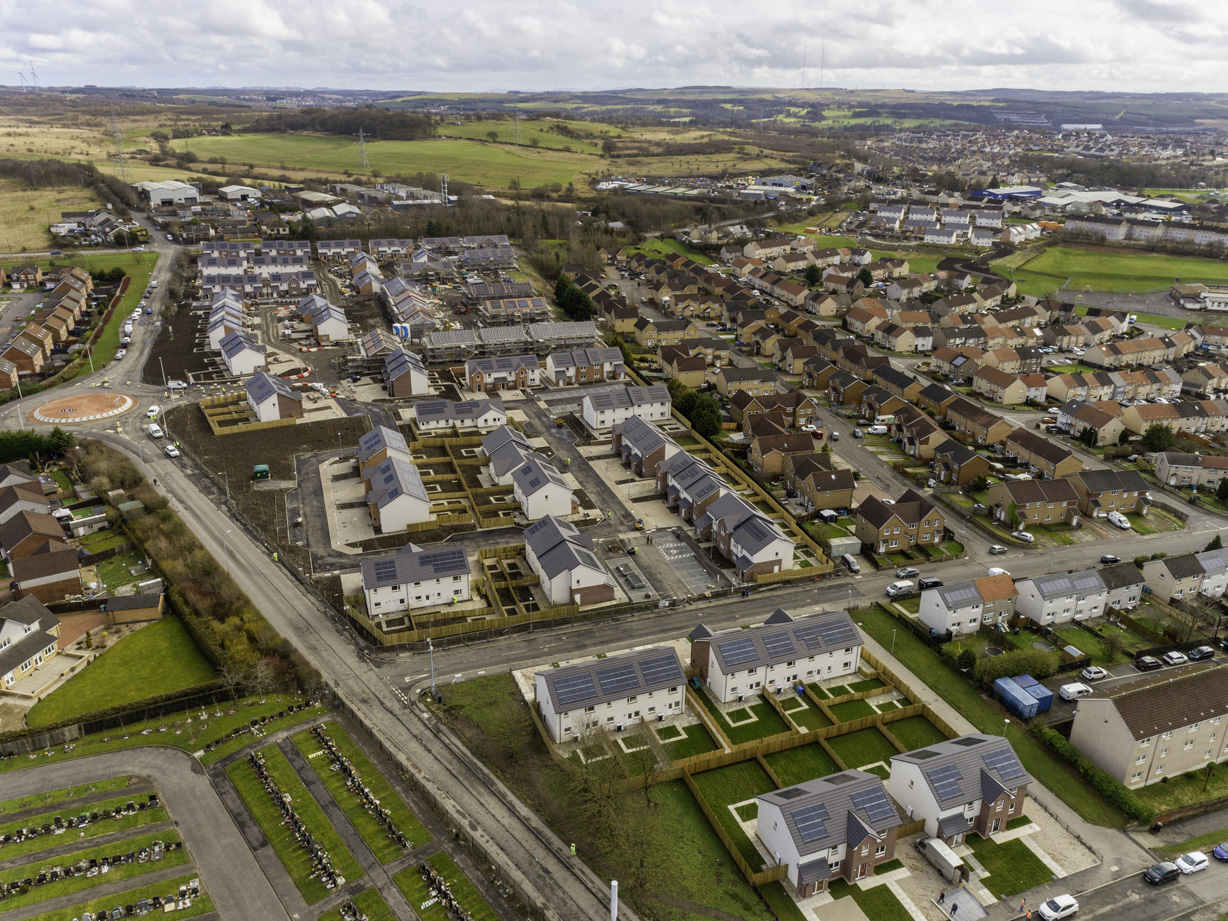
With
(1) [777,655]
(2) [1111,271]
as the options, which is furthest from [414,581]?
(2) [1111,271]

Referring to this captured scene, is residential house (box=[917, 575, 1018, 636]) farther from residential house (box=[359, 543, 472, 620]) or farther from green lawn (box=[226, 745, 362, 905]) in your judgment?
green lawn (box=[226, 745, 362, 905])

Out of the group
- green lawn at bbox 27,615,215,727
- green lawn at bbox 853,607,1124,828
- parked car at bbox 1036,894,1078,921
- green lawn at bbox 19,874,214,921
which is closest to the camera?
green lawn at bbox 19,874,214,921

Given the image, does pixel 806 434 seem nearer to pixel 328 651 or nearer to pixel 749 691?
pixel 749 691

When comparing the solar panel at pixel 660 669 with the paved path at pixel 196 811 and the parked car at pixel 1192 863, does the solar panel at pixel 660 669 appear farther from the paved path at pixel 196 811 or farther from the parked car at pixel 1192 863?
the parked car at pixel 1192 863

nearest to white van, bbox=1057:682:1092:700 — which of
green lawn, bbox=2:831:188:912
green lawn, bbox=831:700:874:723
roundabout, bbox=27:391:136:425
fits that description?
green lawn, bbox=831:700:874:723

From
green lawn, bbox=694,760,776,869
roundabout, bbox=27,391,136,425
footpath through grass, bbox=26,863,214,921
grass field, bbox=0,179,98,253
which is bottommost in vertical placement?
footpath through grass, bbox=26,863,214,921

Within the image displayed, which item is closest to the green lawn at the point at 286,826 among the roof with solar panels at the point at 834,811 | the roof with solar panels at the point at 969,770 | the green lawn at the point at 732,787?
the green lawn at the point at 732,787

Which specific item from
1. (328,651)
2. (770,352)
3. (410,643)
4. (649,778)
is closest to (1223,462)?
(770,352)
